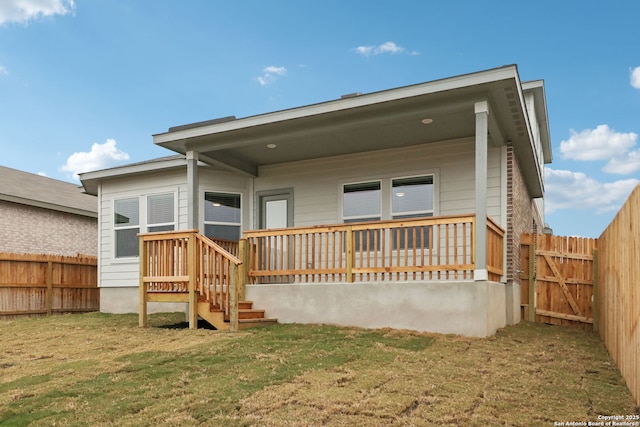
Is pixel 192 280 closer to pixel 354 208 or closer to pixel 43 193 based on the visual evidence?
pixel 354 208

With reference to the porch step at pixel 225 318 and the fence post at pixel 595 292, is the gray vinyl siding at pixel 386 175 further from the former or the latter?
the porch step at pixel 225 318

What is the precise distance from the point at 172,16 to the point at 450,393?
12.8 metres

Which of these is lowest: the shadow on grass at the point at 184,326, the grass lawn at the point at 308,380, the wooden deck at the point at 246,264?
the shadow on grass at the point at 184,326

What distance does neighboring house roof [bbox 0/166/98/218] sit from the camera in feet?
52.1

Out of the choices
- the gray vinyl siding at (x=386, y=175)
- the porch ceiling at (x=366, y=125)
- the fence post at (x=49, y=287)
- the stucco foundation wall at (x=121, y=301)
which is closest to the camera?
the porch ceiling at (x=366, y=125)

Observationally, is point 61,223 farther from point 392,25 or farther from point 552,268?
point 552,268

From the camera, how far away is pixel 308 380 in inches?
190

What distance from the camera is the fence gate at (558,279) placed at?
1000 cm

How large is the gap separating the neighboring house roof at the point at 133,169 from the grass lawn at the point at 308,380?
4952 mm

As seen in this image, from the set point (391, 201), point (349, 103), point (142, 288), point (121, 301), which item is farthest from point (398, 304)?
point (121, 301)

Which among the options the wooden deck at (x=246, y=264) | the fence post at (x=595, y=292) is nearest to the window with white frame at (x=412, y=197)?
the wooden deck at (x=246, y=264)

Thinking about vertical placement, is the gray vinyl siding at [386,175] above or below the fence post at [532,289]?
above

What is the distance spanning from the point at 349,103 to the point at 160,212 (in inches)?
247

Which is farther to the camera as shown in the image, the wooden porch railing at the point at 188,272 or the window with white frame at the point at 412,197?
the window with white frame at the point at 412,197
